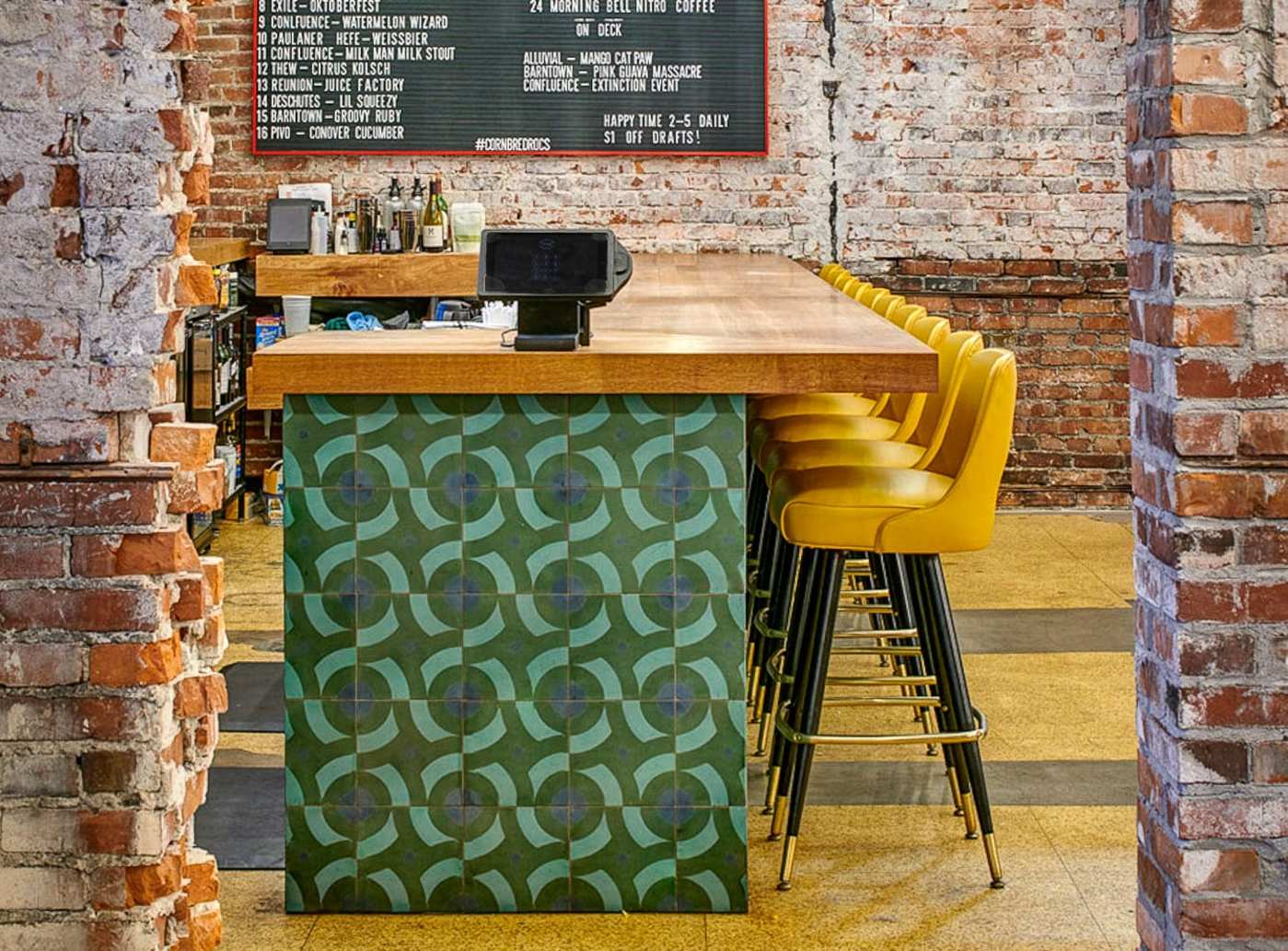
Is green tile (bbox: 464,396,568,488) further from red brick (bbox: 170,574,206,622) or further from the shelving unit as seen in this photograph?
the shelving unit

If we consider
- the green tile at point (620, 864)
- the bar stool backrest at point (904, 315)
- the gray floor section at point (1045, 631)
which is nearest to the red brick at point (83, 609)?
the green tile at point (620, 864)

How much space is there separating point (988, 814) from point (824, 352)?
966 mm

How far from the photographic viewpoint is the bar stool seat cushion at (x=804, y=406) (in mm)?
5039

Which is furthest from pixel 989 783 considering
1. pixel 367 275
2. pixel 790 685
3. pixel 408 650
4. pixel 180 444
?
pixel 367 275

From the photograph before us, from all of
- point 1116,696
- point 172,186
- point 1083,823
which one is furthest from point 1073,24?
point 172,186

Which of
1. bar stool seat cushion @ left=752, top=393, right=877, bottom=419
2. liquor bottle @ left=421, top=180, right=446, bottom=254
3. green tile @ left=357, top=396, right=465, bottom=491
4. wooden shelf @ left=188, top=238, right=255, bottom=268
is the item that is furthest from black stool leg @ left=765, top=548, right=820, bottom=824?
liquor bottle @ left=421, top=180, right=446, bottom=254

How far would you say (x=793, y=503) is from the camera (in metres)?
3.48

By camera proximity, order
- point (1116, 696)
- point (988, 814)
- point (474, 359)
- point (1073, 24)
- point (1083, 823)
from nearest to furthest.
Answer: point (474, 359)
point (988, 814)
point (1083, 823)
point (1116, 696)
point (1073, 24)

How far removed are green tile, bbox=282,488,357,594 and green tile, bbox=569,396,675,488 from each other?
0.44 meters

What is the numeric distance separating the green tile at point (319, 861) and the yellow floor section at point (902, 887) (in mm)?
37

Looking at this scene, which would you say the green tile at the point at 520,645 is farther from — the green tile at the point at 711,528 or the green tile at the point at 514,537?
the green tile at the point at 711,528

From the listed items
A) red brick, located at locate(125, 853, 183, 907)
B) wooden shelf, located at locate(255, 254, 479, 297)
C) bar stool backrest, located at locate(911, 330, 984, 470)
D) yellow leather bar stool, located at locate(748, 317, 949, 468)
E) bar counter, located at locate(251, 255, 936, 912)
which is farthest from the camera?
wooden shelf, located at locate(255, 254, 479, 297)

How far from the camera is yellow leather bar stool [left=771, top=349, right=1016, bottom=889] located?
3410 mm

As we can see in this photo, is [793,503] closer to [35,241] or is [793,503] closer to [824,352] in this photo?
[824,352]
